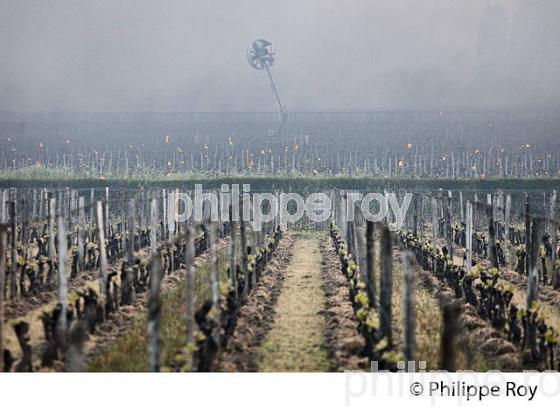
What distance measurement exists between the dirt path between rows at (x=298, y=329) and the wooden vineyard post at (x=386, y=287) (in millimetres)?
769

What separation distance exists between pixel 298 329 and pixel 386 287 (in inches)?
87.1

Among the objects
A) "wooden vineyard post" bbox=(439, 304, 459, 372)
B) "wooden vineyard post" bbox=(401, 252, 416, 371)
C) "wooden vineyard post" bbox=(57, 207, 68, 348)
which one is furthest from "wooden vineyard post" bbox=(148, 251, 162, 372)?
"wooden vineyard post" bbox=(439, 304, 459, 372)

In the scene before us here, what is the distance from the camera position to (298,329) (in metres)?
9.95

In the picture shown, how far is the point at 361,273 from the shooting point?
10.7 metres

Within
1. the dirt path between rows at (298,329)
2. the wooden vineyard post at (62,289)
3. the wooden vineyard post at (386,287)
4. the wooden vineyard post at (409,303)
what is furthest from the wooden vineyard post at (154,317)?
the wooden vineyard post at (386,287)

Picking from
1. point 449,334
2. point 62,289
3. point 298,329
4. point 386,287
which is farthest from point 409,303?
point 62,289

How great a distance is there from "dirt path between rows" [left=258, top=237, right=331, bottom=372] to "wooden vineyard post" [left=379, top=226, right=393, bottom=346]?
769 millimetres

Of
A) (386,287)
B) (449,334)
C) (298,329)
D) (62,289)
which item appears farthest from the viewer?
(298,329)

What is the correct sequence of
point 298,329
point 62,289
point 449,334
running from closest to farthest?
point 449,334 → point 62,289 → point 298,329

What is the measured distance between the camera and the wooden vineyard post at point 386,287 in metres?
7.63

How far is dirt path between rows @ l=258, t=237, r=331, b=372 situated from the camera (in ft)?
27.7

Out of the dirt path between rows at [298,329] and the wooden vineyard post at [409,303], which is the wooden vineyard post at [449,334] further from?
the dirt path between rows at [298,329]

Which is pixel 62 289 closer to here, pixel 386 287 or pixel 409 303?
pixel 386 287
